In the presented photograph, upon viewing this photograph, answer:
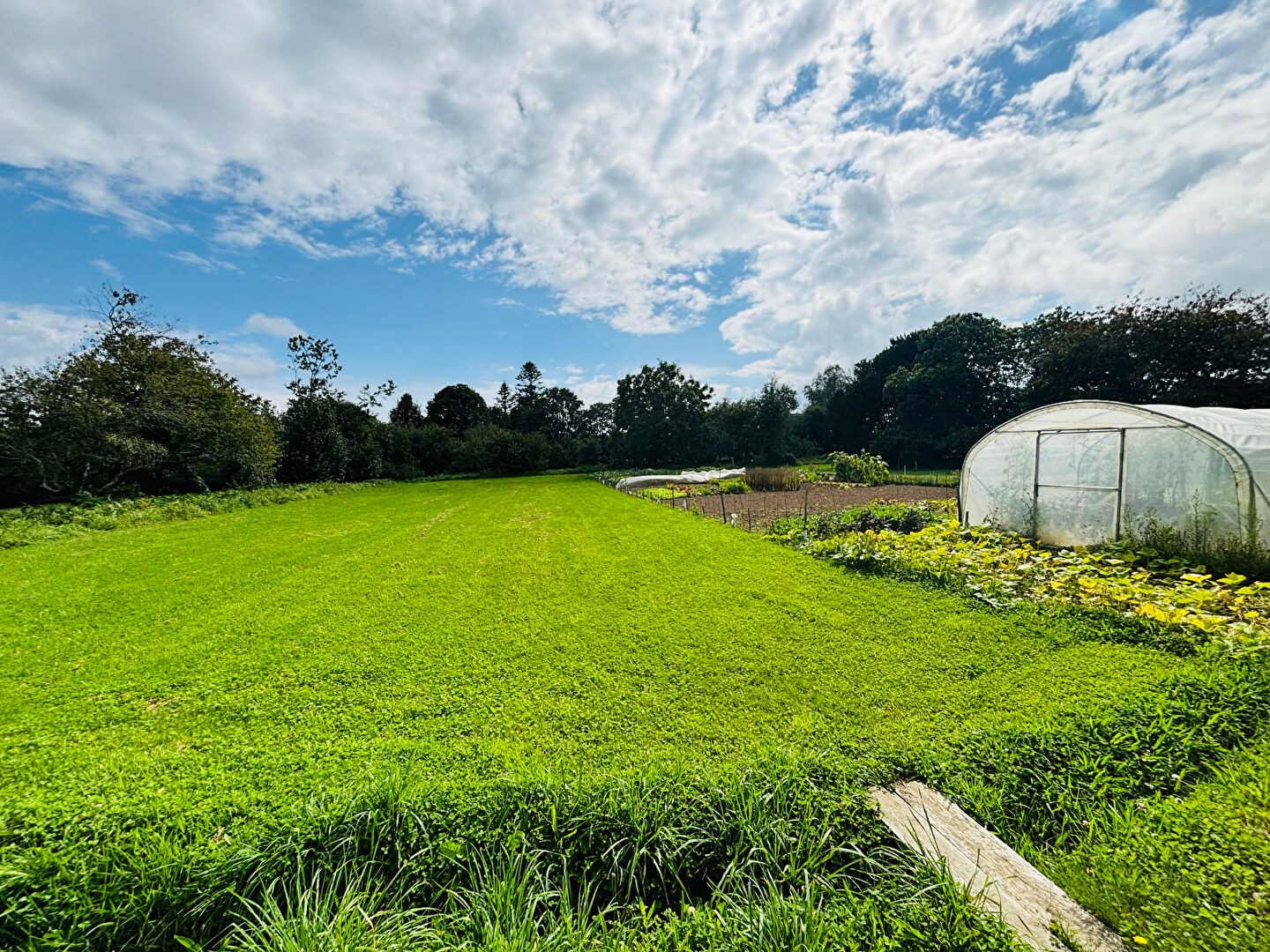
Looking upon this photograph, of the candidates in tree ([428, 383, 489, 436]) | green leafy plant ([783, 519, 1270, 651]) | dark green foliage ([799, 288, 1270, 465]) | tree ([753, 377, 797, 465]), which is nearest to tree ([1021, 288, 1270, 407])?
dark green foliage ([799, 288, 1270, 465])

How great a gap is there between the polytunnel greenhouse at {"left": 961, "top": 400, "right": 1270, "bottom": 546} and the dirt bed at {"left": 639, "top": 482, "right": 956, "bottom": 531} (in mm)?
4465

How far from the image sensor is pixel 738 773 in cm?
255

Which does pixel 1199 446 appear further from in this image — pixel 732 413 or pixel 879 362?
pixel 879 362

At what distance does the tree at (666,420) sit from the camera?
36031mm

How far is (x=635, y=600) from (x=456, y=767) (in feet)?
11.2

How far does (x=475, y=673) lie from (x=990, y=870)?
3.60 meters

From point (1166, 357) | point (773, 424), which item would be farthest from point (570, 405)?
point (1166, 357)

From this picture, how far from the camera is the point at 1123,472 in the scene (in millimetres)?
6676

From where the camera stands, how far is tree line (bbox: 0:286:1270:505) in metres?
15.5

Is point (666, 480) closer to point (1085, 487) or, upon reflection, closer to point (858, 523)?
point (858, 523)

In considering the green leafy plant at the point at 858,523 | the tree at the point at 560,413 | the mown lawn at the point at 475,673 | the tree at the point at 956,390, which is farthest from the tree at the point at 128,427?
the tree at the point at 956,390

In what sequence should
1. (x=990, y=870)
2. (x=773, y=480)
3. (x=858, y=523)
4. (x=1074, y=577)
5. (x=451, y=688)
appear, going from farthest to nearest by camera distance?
(x=773, y=480)
(x=858, y=523)
(x=1074, y=577)
(x=451, y=688)
(x=990, y=870)

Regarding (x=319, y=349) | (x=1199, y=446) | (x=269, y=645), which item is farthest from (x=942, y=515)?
(x=319, y=349)

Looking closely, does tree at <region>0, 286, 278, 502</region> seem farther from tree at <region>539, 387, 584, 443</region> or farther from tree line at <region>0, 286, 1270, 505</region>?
tree at <region>539, 387, 584, 443</region>
